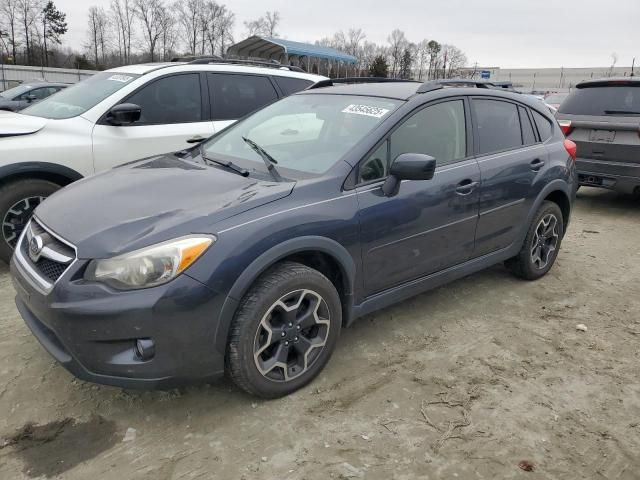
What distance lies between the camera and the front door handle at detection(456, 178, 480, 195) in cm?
363

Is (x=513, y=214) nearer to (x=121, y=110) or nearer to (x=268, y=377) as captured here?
(x=268, y=377)

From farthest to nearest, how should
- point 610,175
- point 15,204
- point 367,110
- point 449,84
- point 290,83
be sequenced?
1. point 610,175
2. point 290,83
3. point 15,204
4. point 449,84
5. point 367,110

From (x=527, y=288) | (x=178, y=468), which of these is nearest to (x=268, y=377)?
(x=178, y=468)

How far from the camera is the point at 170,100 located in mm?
5215

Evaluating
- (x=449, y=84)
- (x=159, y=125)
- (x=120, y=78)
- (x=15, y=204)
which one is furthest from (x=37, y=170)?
(x=449, y=84)

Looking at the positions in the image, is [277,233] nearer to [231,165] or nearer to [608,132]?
[231,165]

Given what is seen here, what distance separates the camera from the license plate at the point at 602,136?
6.89 m

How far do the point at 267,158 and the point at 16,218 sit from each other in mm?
2533

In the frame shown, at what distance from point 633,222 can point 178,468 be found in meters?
6.78

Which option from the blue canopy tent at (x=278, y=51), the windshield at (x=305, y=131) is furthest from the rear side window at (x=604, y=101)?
the blue canopy tent at (x=278, y=51)

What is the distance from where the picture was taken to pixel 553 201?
4.68 metres

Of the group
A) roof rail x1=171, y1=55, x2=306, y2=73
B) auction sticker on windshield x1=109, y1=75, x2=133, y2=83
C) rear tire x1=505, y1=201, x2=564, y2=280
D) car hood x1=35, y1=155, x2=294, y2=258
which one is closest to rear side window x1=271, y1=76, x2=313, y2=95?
roof rail x1=171, y1=55, x2=306, y2=73

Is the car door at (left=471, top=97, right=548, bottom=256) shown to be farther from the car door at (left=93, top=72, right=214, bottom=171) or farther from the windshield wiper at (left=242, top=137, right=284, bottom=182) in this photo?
the car door at (left=93, top=72, right=214, bottom=171)

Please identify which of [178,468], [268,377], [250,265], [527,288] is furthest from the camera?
[527,288]
